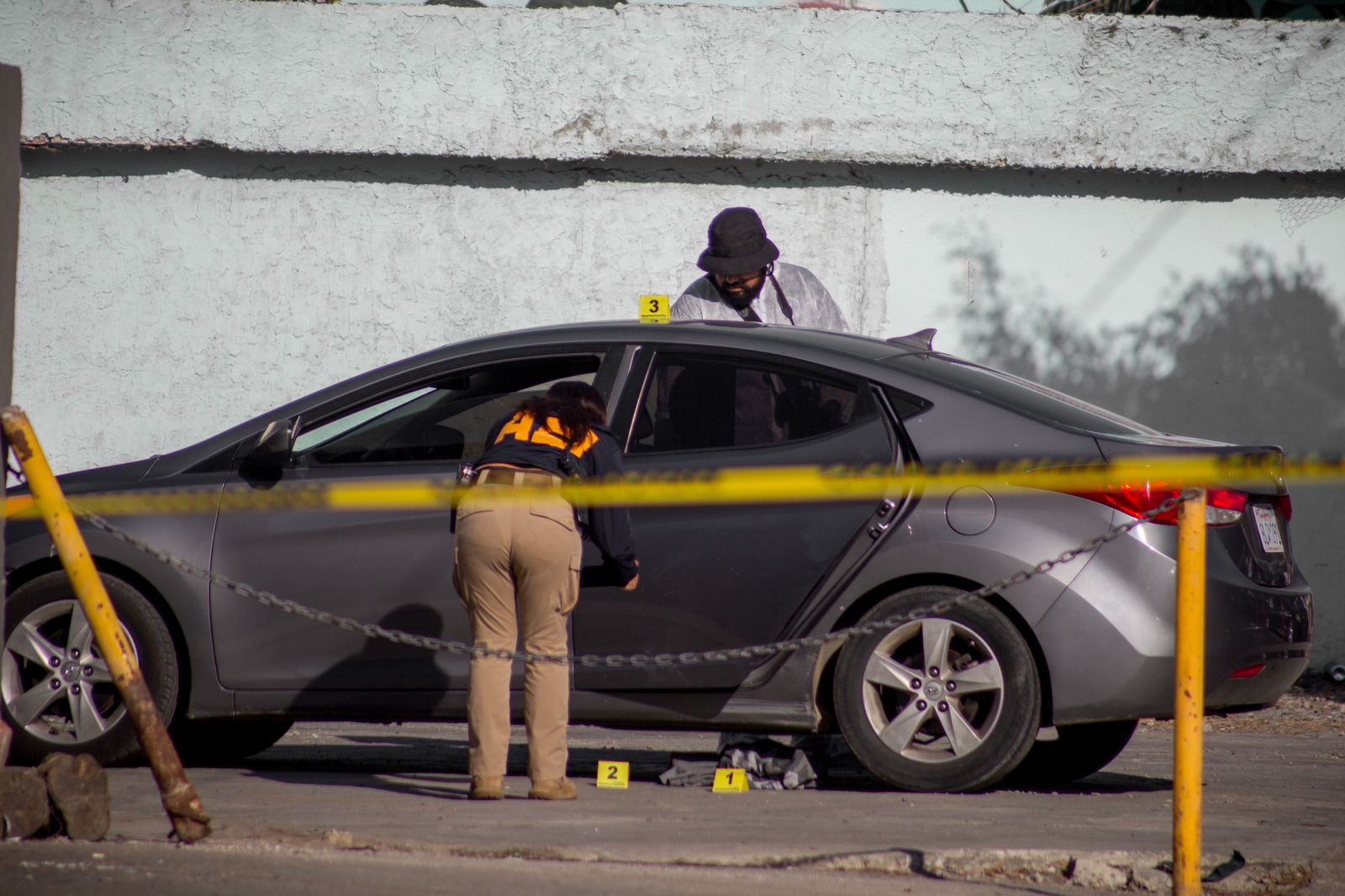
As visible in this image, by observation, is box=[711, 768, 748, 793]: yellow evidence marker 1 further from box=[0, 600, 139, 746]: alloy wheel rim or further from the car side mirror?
box=[0, 600, 139, 746]: alloy wheel rim

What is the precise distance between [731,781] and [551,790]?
0.79 meters

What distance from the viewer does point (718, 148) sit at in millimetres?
9477

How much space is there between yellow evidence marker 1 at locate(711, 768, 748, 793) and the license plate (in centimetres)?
196

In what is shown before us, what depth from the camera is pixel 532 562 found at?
5.43 meters

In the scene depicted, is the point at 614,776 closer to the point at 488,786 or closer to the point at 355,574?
the point at 488,786

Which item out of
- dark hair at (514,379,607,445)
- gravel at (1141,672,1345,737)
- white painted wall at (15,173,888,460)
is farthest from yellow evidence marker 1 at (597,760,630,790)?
white painted wall at (15,173,888,460)

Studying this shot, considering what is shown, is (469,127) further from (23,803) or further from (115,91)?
(23,803)

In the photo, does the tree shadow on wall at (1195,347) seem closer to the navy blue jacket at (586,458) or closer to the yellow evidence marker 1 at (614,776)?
the yellow evidence marker 1 at (614,776)

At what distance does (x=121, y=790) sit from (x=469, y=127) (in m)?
4.91

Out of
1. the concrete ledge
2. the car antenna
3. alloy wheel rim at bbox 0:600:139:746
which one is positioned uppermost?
the concrete ledge

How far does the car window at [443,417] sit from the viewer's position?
20.1 ft

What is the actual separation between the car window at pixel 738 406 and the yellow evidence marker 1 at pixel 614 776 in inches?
44.8

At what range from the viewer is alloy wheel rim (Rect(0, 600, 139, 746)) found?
6.02 m

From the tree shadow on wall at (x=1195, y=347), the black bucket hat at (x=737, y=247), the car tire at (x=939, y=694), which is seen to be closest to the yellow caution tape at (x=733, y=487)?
the car tire at (x=939, y=694)
